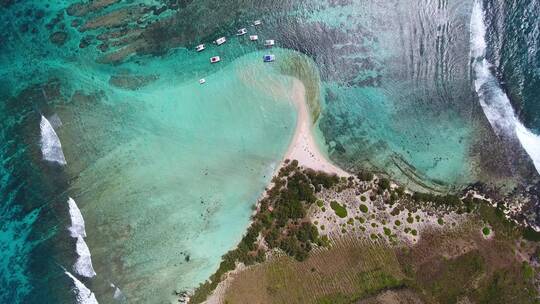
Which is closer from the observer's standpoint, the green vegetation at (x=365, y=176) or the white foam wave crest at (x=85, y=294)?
the white foam wave crest at (x=85, y=294)

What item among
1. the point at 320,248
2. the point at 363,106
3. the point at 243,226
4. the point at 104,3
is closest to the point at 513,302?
the point at 320,248

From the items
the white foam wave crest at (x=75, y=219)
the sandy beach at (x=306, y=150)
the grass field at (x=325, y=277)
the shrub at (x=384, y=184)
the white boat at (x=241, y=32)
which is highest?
the white boat at (x=241, y=32)

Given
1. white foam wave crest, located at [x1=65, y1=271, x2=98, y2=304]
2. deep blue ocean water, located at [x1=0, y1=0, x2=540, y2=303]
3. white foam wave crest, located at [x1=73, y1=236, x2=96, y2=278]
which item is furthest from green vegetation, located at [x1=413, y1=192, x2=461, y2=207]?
white foam wave crest, located at [x1=65, y1=271, x2=98, y2=304]

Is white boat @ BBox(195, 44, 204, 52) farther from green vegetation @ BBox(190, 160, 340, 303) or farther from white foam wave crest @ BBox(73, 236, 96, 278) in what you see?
white foam wave crest @ BBox(73, 236, 96, 278)

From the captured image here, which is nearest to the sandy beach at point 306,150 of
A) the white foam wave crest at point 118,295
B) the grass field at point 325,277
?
the grass field at point 325,277

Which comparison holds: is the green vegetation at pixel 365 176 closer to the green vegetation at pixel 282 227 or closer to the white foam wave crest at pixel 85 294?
the green vegetation at pixel 282 227

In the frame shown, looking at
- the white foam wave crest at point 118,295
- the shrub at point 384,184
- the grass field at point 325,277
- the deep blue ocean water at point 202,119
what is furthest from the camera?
the deep blue ocean water at point 202,119
